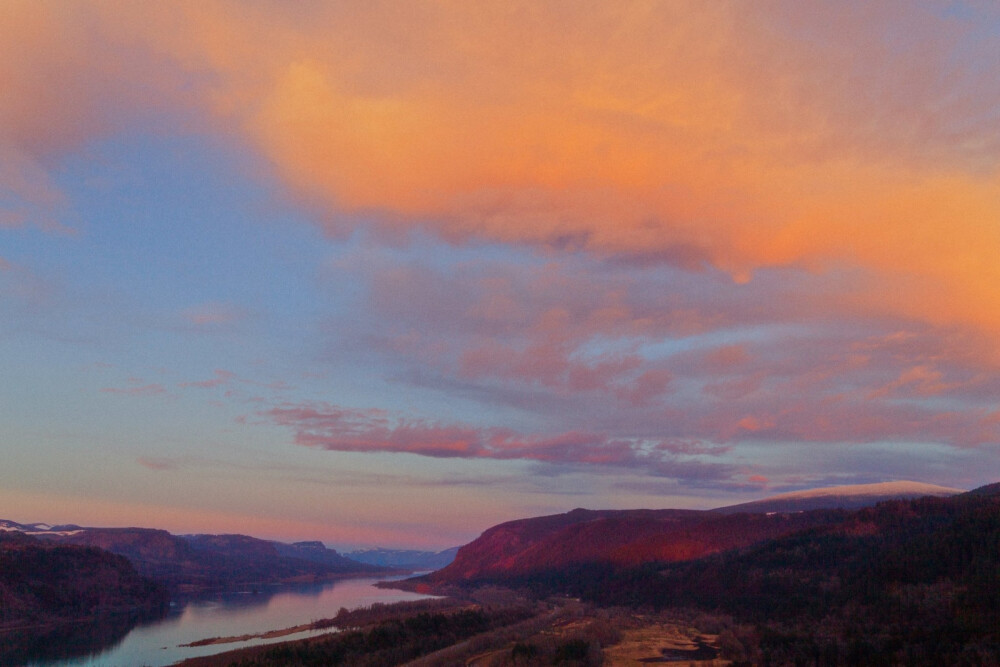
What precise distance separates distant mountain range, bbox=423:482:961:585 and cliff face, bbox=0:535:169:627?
78.6 meters

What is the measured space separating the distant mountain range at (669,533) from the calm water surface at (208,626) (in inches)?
1944

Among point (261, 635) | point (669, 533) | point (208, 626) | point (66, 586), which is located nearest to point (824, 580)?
point (261, 635)

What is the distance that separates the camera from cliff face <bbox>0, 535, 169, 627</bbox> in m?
84.1

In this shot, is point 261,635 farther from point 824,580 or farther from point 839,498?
point 839,498

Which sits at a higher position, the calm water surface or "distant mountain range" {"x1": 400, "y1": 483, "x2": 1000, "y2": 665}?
"distant mountain range" {"x1": 400, "y1": 483, "x2": 1000, "y2": 665}

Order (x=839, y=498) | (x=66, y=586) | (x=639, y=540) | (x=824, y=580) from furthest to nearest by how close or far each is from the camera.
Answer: (x=839, y=498)
(x=639, y=540)
(x=66, y=586)
(x=824, y=580)

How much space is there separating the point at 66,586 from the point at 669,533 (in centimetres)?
10296

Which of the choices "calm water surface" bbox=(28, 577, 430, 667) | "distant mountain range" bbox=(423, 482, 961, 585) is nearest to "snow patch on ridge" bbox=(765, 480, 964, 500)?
"distant mountain range" bbox=(423, 482, 961, 585)

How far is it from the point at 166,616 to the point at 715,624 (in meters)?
78.0

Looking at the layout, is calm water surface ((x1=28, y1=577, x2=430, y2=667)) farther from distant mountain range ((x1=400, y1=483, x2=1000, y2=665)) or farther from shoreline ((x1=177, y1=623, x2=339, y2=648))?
distant mountain range ((x1=400, y1=483, x2=1000, y2=665))

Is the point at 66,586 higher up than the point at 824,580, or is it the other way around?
the point at 824,580

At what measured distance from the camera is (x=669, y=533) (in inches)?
5069

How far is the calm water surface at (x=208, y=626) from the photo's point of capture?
185 ft

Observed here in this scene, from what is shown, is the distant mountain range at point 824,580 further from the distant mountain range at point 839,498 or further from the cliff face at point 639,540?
the distant mountain range at point 839,498
